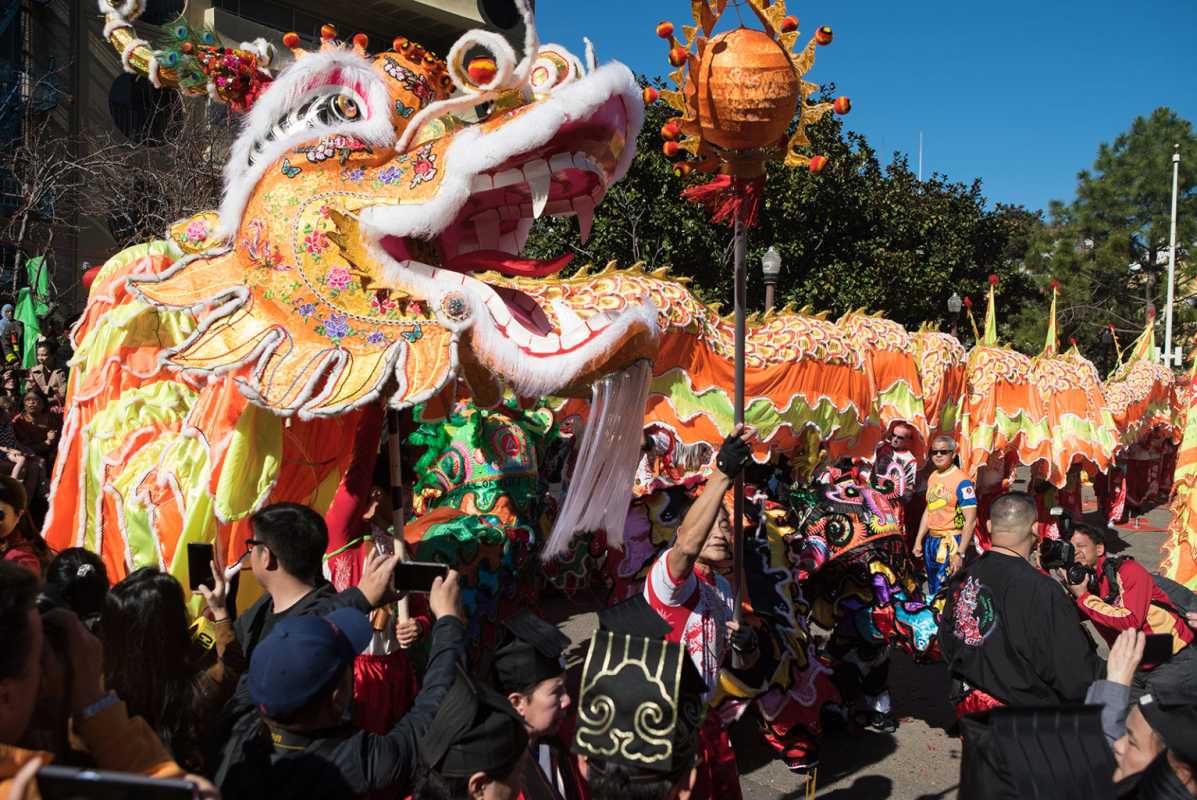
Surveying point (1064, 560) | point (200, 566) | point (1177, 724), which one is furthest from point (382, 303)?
point (1064, 560)

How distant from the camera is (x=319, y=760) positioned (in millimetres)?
1767

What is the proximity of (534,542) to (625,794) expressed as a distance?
8.53 ft

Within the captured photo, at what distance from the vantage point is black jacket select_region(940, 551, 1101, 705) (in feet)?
9.77

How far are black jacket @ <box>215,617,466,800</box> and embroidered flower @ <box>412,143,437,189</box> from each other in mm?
1732

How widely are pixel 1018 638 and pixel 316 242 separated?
2.49 metres

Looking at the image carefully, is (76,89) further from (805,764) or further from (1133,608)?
(1133,608)

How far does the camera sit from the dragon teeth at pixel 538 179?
3.07 metres

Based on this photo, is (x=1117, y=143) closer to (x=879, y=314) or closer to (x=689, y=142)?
(x=879, y=314)

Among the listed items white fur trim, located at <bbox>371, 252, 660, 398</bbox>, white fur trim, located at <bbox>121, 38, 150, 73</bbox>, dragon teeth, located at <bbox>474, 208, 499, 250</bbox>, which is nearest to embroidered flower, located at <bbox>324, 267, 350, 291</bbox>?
white fur trim, located at <bbox>371, 252, 660, 398</bbox>

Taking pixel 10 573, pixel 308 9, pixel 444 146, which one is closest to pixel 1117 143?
pixel 308 9

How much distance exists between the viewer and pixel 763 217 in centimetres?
1487

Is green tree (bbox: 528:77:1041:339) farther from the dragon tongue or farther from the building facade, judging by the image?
the dragon tongue

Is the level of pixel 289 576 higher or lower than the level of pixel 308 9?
lower

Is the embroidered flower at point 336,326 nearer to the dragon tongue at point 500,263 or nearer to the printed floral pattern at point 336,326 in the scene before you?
the printed floral pattern at point 336,326
